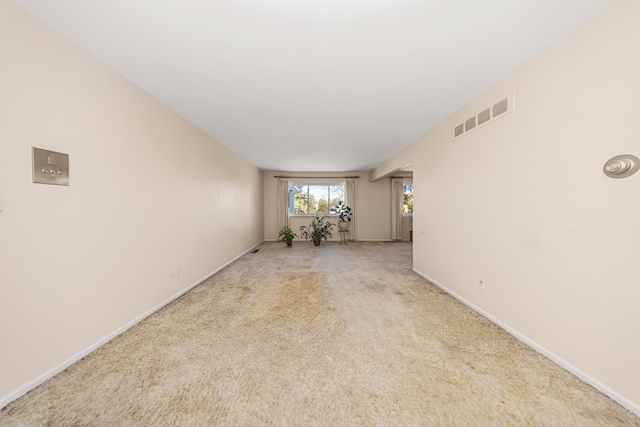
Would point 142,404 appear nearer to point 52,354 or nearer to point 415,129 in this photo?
point 52,354

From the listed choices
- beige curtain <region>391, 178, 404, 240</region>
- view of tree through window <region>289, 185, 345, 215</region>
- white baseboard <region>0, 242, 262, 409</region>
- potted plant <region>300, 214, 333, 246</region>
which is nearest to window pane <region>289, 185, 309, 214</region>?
view of tree through window <region>289, 185, 345, 215</region>

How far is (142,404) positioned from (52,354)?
0.81 m

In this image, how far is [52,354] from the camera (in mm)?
1511

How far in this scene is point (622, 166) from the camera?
4.18 ft

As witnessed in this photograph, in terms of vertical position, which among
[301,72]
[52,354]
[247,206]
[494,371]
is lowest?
[494,371]

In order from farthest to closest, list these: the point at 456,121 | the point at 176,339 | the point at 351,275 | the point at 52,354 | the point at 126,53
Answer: the point at 351,275 → the point at 456,121 → the point at 176,339 → the point at 126,53 → the point at 52,354

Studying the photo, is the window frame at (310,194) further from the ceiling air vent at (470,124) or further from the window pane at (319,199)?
the ceiling air vent at (470,124)

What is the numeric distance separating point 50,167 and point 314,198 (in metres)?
6.53

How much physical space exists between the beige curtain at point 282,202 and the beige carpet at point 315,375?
4993 millimetres

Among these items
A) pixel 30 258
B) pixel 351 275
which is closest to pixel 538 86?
pixel 351 275

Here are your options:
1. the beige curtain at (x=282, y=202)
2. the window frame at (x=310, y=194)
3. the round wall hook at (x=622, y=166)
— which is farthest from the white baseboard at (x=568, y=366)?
the beige curtain at (x=282, y=202)

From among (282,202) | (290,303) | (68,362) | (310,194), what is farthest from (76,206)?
(310,194)

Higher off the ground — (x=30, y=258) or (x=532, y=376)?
(x=30, y=258)

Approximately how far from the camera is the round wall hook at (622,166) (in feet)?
4.12
